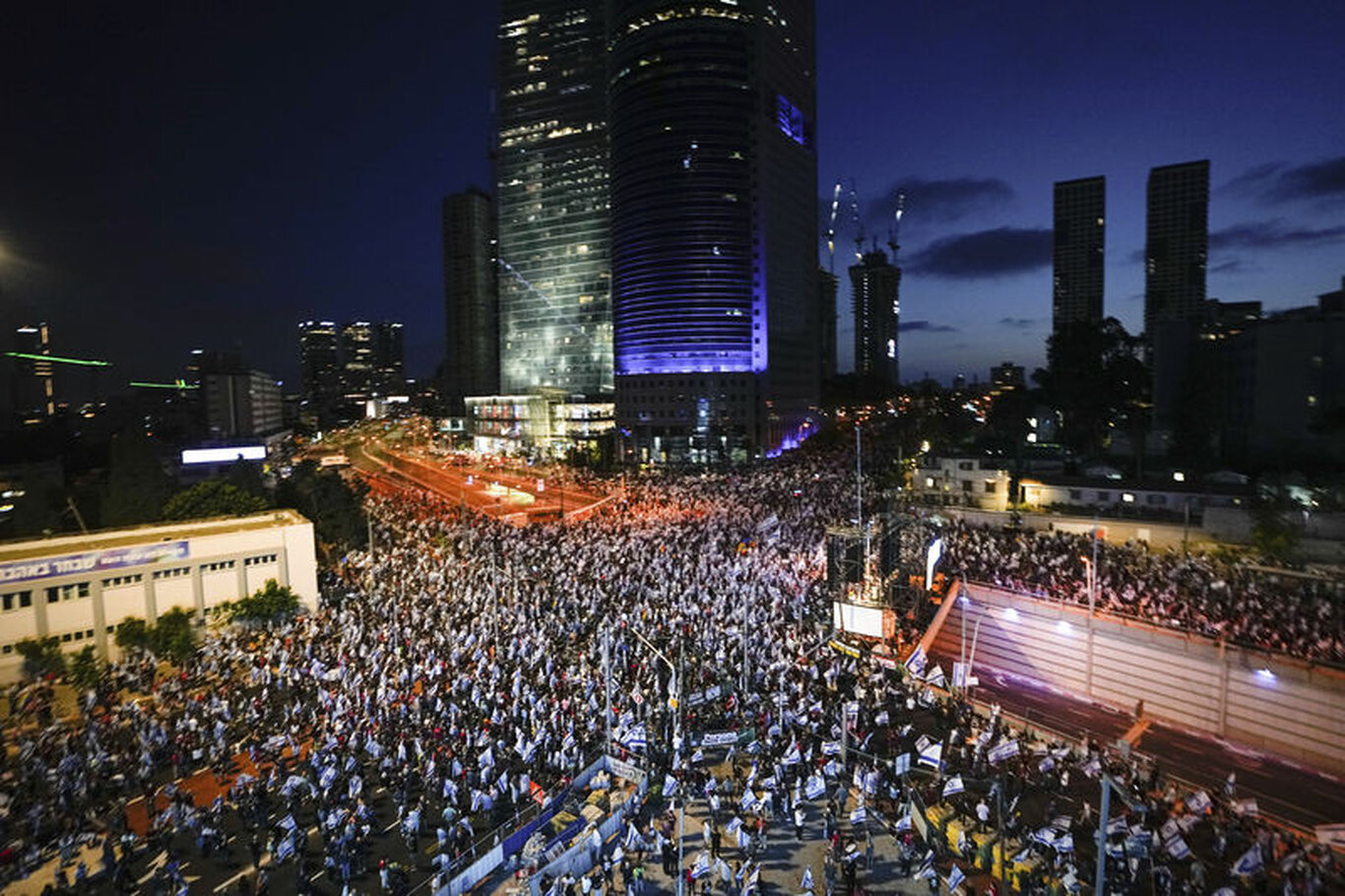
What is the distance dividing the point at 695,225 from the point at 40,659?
7534cm

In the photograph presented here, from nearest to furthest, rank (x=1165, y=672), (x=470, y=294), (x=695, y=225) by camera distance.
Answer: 1. (x=1165, y=672)
2. (x=695, y=225)
3. (x=470, y=294)

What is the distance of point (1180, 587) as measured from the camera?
22578 millimetres

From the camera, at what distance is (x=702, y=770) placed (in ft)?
49.0

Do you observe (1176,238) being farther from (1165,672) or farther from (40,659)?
(40,659)

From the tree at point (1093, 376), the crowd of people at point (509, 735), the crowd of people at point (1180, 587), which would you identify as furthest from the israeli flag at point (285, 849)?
the tree at point (1093, 376)

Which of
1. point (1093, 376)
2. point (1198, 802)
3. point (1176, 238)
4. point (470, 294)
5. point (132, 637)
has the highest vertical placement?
point (1176, 238)

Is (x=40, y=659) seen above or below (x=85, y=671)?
above

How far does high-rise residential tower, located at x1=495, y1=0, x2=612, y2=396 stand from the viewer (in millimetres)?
111000

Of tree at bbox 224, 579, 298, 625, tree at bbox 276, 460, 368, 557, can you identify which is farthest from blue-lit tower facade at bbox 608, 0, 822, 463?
tree at bbox 224, 579, 298, 625

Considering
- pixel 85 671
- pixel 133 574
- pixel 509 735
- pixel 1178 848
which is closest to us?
pixel 1178 848

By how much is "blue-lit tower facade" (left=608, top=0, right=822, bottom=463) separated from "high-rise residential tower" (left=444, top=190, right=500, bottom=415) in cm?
9194

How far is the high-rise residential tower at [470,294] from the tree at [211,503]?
138338 millimetres

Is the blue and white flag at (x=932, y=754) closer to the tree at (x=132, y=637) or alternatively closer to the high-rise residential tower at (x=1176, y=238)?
the tree at (x=132, y=637)

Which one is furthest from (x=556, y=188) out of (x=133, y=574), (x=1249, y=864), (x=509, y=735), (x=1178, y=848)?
(x=1249, y=864)
